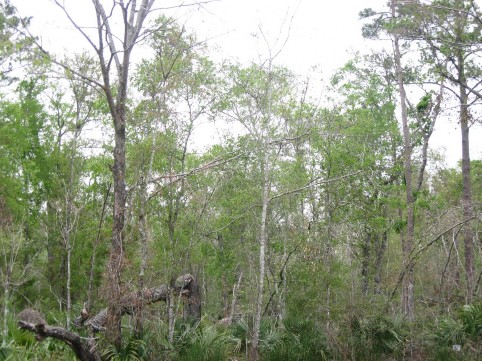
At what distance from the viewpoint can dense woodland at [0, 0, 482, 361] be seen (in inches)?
404

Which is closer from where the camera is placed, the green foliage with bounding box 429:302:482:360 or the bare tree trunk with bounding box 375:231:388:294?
the green foliage with bounding box 429:302:482:360


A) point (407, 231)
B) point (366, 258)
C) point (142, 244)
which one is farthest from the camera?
point (366, 258)

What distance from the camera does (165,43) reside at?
13477mm

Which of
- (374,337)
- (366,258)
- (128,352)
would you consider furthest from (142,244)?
(366,258)

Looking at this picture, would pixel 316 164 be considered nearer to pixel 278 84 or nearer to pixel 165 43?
pixel 278 84

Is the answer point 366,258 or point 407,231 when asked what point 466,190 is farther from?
point 366,258

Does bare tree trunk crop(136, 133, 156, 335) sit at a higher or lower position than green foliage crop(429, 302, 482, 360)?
higher

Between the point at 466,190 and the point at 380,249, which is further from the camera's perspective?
the point at 380,249

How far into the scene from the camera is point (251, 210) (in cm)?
1546

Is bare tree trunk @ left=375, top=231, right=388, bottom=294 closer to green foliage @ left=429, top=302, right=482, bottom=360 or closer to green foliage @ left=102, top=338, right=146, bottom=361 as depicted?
green foliage @ left=429, top=302, right=482, bottom=360

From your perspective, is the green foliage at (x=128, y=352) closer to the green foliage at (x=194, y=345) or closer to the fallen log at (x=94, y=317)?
the fallen log at (x=94, y=317)

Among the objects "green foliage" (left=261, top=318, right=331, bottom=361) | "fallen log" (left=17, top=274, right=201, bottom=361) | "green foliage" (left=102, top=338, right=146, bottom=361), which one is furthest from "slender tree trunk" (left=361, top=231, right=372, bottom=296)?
"green foliage" (left=102, top=338, right=146, bottom=361)

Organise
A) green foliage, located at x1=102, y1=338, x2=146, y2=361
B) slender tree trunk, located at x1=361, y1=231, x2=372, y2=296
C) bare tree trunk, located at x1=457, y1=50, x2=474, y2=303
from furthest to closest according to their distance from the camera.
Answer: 1. slender tree trunk, located at x1=361, y1=231, x2=372, y2=296
2. bare tree trunk, located at x1=457, y1=50, x2=474, y2=303
3. green foliage, located at x1=102, y1=338, x2=146, y2=361

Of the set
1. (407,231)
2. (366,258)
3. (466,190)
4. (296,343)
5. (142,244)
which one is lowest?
(296,343)
